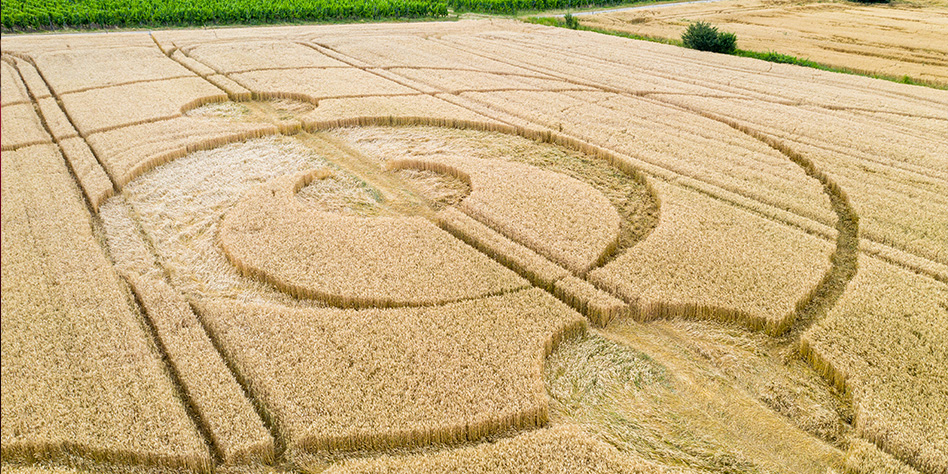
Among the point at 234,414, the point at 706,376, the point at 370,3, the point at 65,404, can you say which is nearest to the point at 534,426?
the point at 706,376

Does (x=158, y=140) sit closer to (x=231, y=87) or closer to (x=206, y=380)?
(x=231, y=87)

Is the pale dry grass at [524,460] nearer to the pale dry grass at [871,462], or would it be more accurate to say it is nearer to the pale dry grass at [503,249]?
the pale dry grass at [871,462]

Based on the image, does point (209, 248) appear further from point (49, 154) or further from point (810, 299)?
point (810, 299)

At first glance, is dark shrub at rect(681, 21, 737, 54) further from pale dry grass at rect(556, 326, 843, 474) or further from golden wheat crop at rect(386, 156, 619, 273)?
pale dry grass at rect(556, 326, 843, 474)

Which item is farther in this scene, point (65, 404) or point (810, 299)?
point (810, 299)

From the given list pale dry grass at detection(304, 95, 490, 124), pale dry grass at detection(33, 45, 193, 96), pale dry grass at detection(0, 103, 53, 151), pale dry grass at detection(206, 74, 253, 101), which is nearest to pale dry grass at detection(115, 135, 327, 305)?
pale dry grass at detection(304, 95, 490, 124)

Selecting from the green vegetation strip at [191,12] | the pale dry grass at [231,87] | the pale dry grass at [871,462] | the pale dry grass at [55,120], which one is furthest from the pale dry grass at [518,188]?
the green vegetation strip at [191,12]

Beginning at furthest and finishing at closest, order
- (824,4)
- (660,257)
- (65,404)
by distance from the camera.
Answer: (824,4), (660,257), (65,404)

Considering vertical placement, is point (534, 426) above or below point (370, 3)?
below
